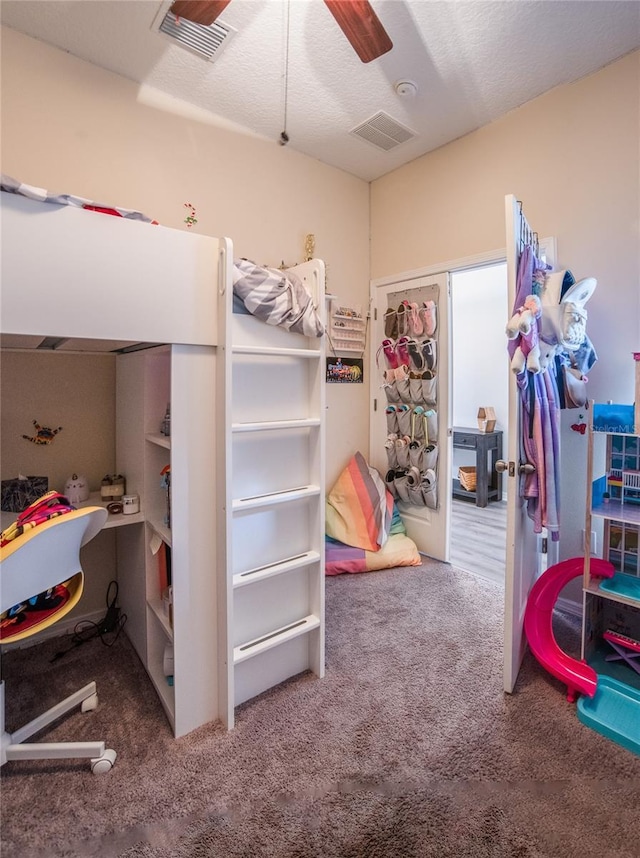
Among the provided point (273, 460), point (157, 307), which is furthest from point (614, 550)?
point (157, 307)

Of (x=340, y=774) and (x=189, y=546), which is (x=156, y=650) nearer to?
(x=189, y=546)

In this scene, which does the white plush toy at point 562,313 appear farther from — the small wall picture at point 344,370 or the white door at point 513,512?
the small wall picture at point 344,370

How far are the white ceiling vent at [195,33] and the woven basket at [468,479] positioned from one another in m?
4.56

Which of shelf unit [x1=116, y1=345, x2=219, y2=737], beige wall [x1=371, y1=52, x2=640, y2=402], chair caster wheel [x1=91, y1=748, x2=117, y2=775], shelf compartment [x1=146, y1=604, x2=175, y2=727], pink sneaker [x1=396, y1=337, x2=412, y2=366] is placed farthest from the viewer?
pink sneaker [x1=396, y1=337, x2=412, y2=366]

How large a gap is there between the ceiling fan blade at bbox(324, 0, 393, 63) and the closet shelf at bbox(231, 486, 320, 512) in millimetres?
1875

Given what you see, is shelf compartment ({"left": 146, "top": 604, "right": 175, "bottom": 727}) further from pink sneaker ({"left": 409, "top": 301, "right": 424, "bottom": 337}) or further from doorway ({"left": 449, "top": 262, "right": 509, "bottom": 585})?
doorway ({"left": 449, "top": 262, "right": 509, "bottom": 585})

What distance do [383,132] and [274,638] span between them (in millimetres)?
3217

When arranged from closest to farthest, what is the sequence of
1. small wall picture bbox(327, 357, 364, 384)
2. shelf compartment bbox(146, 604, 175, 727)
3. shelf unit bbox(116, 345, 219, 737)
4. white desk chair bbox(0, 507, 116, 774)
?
white desk chair bbox(0, 507, 116, 774) < shelf unit bbox(116, 345, 219, 737) < shelf compartment bbox(146, 604, 175, 727) < small wall picture bbox(327, 357, 364, 384)

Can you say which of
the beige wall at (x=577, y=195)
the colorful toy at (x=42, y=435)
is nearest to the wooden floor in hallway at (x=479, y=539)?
the beige wall at (x=577, y=195)

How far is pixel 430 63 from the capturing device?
7.46ft

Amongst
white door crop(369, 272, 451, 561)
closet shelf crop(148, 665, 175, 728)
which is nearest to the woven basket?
white door crop(369, 272, 451, 561)

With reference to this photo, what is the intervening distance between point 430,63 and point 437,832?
3.37 metres

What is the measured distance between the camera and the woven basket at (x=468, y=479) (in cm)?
511

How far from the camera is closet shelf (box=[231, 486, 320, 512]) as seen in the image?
1630 mm
